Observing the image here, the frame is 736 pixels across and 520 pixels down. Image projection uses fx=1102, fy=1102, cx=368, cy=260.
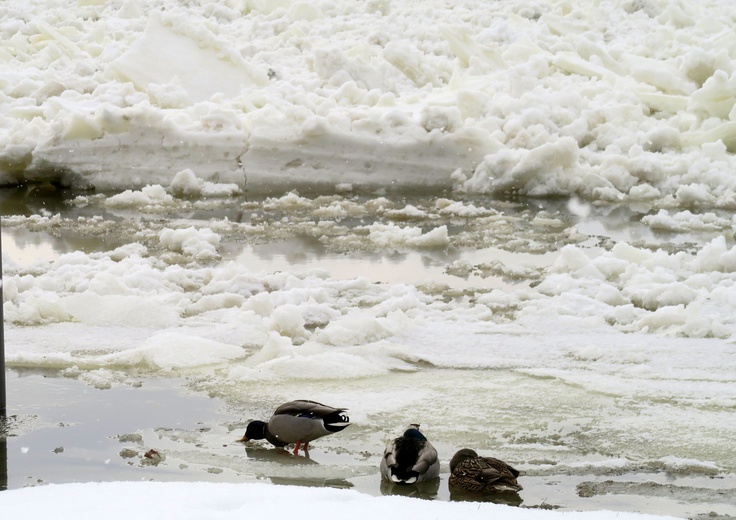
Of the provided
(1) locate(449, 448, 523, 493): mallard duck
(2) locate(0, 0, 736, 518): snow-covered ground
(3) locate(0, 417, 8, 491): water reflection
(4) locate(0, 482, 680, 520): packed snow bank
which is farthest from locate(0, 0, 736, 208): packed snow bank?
(4) locate(0, 482, 680, 520): packed snow bank

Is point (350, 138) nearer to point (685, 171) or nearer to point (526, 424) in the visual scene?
point (685, 171)

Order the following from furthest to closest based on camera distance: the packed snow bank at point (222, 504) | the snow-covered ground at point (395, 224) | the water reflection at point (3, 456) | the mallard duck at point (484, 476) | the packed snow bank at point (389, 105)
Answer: the packed snow bank at point (389, 105) → the snow-covered ground at point (395, 224) → the water reflection at point (3, 456) → the mallard duck at point (484, 476) → the packed snow bank at point (222, 504)

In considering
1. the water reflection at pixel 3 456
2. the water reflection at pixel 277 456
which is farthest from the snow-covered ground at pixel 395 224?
the water reflection at pixel 3 456

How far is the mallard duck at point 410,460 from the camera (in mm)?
3887

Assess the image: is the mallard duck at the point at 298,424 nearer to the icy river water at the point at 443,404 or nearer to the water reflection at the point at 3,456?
the icy river water at the point at 443,404

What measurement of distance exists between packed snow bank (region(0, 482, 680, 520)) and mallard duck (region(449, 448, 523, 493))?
0.38 metres

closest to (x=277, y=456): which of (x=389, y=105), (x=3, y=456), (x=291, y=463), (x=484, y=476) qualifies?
(x=291, y=463)

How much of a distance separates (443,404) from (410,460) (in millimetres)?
1133

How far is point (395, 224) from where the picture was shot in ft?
33.1

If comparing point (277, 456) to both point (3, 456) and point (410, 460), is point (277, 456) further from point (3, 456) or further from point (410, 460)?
point (3, 456)

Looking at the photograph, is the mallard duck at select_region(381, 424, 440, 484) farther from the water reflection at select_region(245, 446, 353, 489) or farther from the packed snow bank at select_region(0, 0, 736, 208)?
the packed snow bank at select_region(0, 0, 736, 208)

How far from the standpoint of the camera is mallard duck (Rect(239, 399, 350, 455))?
171 inches

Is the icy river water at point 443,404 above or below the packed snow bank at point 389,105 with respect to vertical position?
below

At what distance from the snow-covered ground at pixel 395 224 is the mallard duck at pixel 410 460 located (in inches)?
8.3
